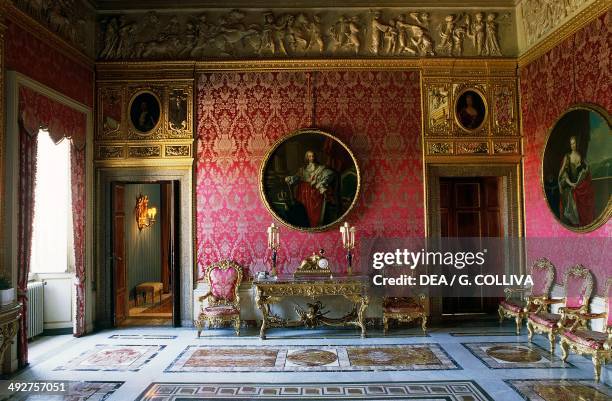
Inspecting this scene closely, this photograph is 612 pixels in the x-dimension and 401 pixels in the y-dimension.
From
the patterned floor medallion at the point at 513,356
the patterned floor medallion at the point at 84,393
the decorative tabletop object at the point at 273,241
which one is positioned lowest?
the patterned floor medallion at the point at 513,356

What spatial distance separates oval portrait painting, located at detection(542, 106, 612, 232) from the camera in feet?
22.5

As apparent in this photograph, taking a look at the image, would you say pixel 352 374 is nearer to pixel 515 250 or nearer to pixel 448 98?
pixel 515 250

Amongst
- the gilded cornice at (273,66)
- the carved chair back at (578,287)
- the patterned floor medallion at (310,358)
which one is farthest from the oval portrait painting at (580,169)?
the patterned floor medallion at (310,358)

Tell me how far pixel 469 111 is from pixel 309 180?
137 inches

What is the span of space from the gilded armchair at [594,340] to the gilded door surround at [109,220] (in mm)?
6373

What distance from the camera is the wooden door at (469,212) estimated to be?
33.1 feet

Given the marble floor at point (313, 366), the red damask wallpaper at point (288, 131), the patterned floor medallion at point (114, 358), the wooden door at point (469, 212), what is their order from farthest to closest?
the wooden door at point (469, 212), the red damask wallpaper at point (288, 131), the patterned floor medallion at point (114, 358), the marble floor at point (313, 366)

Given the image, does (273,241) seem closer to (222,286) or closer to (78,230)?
(222,286)

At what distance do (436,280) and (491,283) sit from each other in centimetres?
142

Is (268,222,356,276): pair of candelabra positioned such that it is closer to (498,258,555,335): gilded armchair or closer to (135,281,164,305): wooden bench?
(498,258,555,335): gilded armchair

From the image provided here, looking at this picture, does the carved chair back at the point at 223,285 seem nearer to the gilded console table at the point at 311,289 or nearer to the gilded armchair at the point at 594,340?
the gilded console table at the point at 311,289

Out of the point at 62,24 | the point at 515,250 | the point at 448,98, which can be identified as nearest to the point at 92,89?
the point at 62,24

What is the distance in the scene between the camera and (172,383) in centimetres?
595

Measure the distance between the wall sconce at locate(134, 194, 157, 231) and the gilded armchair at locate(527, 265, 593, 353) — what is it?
8.95m
